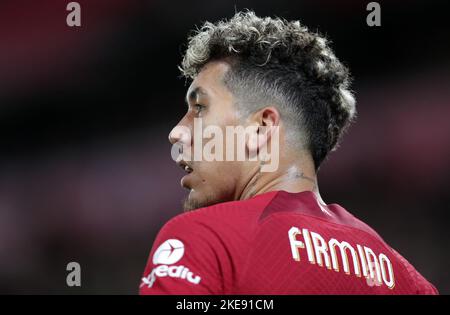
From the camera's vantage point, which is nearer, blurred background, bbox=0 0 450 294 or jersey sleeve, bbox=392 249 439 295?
jersey sleeve, bbox=392 249 439 295

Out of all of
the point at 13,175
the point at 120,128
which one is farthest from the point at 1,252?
the point at 120,128

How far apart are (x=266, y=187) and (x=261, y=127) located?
0.70 ft

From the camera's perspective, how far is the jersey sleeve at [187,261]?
172cm

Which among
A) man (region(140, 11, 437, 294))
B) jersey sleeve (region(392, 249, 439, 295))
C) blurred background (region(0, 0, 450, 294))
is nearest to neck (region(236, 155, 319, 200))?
man (region(140, 11, 437, 294))

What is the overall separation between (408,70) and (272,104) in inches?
177

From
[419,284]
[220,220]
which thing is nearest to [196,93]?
[220,220]

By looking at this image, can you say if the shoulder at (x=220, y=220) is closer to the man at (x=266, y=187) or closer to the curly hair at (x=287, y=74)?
the man at (x=266, y=187)

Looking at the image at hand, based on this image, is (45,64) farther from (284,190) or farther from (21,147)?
(284,190)

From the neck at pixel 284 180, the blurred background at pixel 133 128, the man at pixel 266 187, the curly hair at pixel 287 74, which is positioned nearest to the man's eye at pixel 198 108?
the man at pixel 266 187

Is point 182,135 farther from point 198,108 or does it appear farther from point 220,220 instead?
point 220,220

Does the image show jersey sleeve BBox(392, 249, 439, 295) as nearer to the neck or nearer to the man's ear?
the neck

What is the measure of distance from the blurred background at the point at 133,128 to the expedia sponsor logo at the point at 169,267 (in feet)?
15.1

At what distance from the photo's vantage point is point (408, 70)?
6430 millimetres

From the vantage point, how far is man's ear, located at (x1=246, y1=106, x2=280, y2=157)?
7.25 feet
